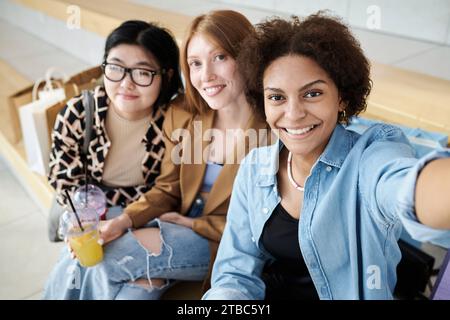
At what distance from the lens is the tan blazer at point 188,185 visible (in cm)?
150

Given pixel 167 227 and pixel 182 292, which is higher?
pixel 167 227

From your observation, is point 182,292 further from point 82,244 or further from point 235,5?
point 235,5

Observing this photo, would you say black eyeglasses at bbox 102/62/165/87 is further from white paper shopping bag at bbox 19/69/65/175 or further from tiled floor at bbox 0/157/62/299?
tiled floor at bbox 0/157/62/299

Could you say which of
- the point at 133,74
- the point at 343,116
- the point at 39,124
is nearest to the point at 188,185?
the point at 133,74

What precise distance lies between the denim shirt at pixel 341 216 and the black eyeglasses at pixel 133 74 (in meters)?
0.59

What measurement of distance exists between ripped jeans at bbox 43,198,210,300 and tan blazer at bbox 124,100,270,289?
59 millimetres

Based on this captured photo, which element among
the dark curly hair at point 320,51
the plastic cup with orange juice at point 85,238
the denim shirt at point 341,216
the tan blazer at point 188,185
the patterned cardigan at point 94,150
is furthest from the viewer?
the patterned cardigan at point 94,150

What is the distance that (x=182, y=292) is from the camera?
157cm

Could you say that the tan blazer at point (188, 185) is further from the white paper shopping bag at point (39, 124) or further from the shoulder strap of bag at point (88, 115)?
the white paper shopping bag at point (39, 124)

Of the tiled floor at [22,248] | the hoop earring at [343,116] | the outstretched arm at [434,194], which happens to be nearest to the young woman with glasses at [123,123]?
Result: the tiled floor at [22,248]

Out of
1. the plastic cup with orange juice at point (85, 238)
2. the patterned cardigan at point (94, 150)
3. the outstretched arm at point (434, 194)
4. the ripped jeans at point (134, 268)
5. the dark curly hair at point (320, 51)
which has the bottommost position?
the ripped jeans at point (134, 268)

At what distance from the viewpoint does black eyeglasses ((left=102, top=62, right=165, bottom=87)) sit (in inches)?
62.2
